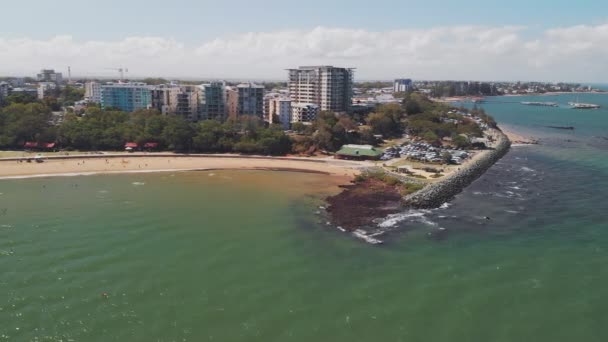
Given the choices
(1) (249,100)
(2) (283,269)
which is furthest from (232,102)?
(2) (283,269)

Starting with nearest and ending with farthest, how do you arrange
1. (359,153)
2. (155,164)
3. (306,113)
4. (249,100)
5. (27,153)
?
1. (155,164)
2. (27,153)
3. (359,153)
4. (306,113)
5. (249,100)

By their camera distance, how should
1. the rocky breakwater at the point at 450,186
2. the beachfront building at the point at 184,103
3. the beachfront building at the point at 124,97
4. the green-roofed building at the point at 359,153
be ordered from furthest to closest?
1. the beachfront building at the point at 124,97
2. the beachfront building at the point at 184,103
3. the green-roofed building at the point at 359,153
4. the rocky breakwater at the point at 450,186

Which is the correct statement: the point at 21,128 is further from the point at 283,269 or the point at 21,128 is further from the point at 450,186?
the point at 450,186

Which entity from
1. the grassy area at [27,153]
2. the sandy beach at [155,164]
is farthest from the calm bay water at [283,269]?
the grassy area at [27,153]

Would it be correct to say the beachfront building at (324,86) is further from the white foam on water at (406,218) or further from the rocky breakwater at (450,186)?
the white foam on water at (406,218)

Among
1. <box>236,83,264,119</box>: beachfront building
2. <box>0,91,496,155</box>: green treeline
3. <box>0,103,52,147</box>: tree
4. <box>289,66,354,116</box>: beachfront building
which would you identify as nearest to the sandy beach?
<box>0,91,496,155</box>: green treeline

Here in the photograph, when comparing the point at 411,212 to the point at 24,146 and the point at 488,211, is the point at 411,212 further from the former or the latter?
the point at 24,146
